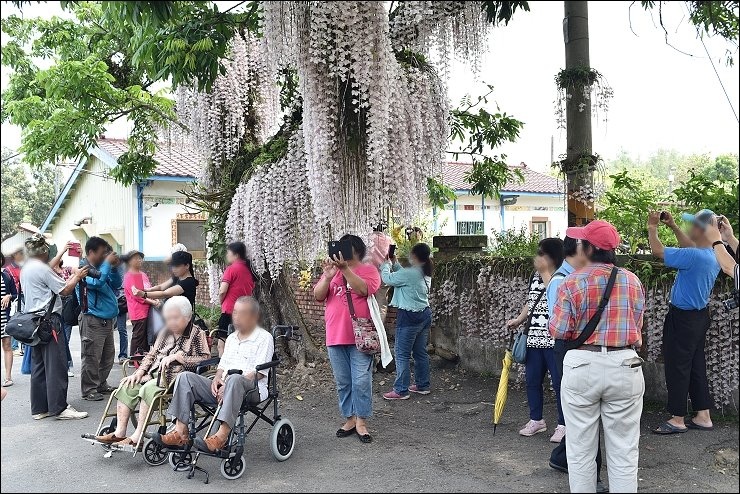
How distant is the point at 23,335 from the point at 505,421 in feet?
15.7

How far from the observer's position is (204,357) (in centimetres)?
560

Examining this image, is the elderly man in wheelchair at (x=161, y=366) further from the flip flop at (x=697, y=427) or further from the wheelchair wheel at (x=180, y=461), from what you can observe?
the flip flop at (x=697, y=427)

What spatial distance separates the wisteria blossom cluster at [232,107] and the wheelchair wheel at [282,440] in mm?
4808

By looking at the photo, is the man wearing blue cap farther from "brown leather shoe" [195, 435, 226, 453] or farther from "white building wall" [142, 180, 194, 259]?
"white building wall" [142, 180, 194, 259]

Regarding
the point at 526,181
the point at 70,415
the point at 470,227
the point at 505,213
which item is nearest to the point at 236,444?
the point at 70,415

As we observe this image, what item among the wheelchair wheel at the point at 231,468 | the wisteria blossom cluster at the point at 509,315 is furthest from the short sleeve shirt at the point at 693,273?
the wheelchair wheel at the point at 231,468

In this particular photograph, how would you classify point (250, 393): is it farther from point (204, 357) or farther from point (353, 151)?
point (353, 151)

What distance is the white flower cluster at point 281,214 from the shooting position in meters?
7.62

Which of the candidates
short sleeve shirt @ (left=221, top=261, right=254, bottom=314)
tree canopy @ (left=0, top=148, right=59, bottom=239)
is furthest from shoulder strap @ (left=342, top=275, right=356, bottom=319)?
tree canopy @ (left=0, top=148, right=59, bottom=239)

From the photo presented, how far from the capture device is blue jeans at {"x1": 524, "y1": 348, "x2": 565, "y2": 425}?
5.52m

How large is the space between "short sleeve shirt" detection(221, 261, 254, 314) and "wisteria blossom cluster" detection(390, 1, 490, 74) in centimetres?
326

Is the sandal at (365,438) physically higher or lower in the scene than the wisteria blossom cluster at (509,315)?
lower

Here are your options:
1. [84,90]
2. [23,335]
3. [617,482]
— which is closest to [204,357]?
[23,335]

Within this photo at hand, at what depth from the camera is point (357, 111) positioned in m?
6.25
